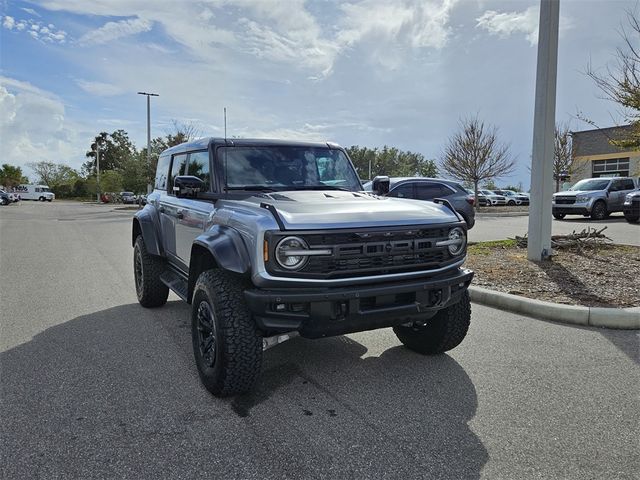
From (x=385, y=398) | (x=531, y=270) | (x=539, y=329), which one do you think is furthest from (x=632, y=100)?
(x=385, y=398)

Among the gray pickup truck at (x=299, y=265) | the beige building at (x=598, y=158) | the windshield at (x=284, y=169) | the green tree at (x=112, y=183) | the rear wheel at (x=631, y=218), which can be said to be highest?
the beige building at (x=598, y=158)

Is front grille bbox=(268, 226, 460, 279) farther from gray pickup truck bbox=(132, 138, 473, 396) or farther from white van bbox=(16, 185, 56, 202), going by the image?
white van bbox=(16, 185, 56, 202)

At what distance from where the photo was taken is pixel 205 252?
3.81m

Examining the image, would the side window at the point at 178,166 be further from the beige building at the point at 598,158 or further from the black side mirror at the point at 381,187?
the beige building at the point at 598,158

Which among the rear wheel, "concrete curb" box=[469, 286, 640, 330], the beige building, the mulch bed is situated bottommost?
"concrete curb" box=[469, 286, 640, 330]

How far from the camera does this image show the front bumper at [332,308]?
3.04 m

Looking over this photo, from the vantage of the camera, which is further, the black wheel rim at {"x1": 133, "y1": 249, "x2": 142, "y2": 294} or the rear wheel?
the rear wheel

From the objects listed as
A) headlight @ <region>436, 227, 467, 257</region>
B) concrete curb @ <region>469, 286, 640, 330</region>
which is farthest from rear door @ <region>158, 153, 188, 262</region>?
concrete curb @ <region>469, 286, 640, 330</region>

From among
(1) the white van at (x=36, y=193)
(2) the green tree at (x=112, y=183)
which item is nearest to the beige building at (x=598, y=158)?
(2) the green tree at (x=112, y=183)

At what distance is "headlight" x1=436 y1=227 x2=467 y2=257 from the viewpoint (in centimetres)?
365

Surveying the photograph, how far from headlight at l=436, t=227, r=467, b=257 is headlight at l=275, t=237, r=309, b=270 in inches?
46.8

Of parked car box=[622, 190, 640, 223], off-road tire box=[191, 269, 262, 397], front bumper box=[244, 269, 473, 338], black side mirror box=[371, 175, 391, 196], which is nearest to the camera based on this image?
front bumper box=[244, 269, 473, 338]

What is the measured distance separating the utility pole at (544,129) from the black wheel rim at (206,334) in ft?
20.0

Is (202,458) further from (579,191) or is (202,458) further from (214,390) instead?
(579,191)
